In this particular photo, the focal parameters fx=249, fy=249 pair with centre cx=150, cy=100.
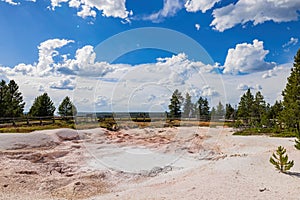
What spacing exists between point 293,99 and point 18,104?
3031 centimetres

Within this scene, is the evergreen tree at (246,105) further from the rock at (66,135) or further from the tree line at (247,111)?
the rock at (66,135)

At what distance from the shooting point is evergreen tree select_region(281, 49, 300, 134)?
17.1 meters

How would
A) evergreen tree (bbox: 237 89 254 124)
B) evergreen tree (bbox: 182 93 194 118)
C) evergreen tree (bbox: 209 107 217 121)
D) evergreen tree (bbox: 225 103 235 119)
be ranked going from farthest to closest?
evergreen tree (bbox: 225 103 235 119)
evergreen tree (bbox: 209 107 217 121)
evergreen tree (bbox: 237 89 254 124)
evergreen tree (bbox: 182 93 194 118)

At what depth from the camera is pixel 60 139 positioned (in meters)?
18.7

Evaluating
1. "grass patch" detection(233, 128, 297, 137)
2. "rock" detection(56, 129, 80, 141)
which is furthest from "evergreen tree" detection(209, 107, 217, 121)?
"rock" detection(56, 129, 80, 141)

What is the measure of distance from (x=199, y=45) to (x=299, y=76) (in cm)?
852

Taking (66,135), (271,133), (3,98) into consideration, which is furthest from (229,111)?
(3,98)

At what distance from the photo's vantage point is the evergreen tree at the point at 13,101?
1178 inches

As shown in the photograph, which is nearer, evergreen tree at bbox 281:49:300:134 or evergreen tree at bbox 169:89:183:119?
evergreen tree at bbox 281:49:300:134

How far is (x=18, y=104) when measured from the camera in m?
31.6

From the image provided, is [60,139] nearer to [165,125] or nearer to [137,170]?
[137,170]

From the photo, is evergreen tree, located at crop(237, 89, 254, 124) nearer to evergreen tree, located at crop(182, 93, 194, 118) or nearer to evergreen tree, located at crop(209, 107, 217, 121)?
evergreen tree, located at crop(209, 107, 217, 121)

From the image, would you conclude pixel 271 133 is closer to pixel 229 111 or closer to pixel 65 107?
pixel 229 111

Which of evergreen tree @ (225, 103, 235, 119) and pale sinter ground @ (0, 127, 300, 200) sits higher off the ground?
evergreen tree @ (225, 103, 235, 119)
